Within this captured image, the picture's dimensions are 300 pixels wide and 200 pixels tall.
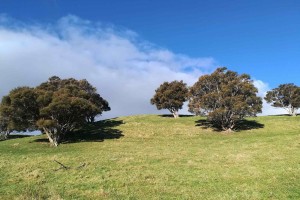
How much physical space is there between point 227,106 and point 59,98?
32578 mm

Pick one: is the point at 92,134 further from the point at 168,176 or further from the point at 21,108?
the point at 168,176

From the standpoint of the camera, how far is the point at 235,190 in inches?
870

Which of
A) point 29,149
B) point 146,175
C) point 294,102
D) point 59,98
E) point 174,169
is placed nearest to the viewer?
point 146,175

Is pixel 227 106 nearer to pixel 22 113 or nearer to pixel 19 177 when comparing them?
pixel 22 113

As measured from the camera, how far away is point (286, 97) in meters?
104

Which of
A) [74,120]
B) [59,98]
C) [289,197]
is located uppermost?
[59,98]

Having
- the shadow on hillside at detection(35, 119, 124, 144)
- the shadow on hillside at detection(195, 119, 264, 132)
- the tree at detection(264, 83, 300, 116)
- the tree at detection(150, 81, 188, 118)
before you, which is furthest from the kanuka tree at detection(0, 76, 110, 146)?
the tree at detection(264, 83, 300, 116)

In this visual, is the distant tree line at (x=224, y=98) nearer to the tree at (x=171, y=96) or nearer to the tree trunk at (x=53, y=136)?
the tree at (x=171, y=96)

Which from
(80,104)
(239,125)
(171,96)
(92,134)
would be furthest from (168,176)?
(171,96)

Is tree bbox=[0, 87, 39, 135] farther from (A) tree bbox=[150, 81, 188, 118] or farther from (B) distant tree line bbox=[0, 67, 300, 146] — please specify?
(A) tree bbox=[150, 81, 188, 118]

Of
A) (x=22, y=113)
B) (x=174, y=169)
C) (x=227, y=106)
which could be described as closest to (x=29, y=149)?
(x=22, y=113)

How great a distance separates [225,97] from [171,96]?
2630 centimetres

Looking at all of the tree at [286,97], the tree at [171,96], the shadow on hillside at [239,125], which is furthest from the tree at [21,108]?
the tree at [286,97]

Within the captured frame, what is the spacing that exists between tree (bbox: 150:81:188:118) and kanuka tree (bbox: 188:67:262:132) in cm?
1920
